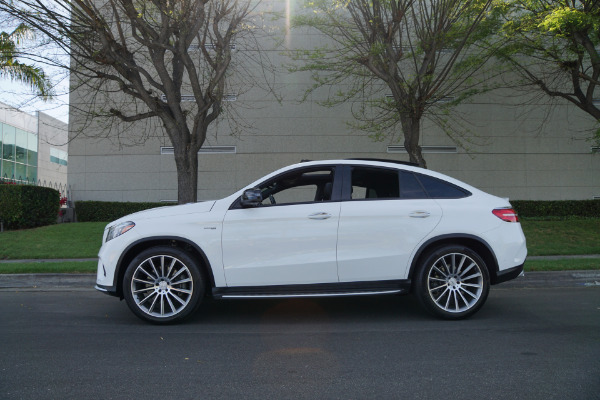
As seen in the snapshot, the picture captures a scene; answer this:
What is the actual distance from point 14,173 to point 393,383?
1389 inches

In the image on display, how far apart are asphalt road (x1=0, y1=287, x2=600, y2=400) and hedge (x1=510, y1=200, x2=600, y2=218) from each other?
11.1m

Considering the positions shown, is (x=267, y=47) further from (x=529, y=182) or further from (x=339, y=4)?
(x=529, y=182)

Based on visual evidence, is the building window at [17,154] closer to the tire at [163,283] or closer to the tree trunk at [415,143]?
the tree trunk at [415,143]

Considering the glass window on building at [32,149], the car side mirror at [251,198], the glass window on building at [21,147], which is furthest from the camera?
the glass window on building at [32,149]

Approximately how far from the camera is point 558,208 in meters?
17.4

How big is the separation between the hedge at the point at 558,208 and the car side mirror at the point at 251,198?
13862 millimetres

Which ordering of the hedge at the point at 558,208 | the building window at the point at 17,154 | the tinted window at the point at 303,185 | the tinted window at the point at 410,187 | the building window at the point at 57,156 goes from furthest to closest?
the building window at the point at 57,156
the building window at the point at 17,154
the hedge at the point at 558,208
the tinted window at the point at 303,185
the tinted window at the point at 410,187

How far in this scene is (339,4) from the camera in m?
11.9

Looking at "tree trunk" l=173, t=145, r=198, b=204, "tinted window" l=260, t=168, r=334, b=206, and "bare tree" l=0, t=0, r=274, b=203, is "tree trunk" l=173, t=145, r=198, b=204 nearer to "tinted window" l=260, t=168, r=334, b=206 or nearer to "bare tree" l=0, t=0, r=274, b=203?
"bare tree" l=0, t=0, r=274, b=203

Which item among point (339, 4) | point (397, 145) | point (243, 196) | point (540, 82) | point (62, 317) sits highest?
point (339, 4)

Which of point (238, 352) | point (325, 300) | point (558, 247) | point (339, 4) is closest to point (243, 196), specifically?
point (238, 352)

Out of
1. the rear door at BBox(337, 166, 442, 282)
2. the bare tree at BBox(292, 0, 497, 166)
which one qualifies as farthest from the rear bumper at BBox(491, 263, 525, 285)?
the bare tree at BBox(292, 0, 497, 166)

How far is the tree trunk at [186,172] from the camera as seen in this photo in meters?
12.0

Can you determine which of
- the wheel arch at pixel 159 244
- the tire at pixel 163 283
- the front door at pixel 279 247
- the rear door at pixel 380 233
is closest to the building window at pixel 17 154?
the wheel arch at pixel 159 244
